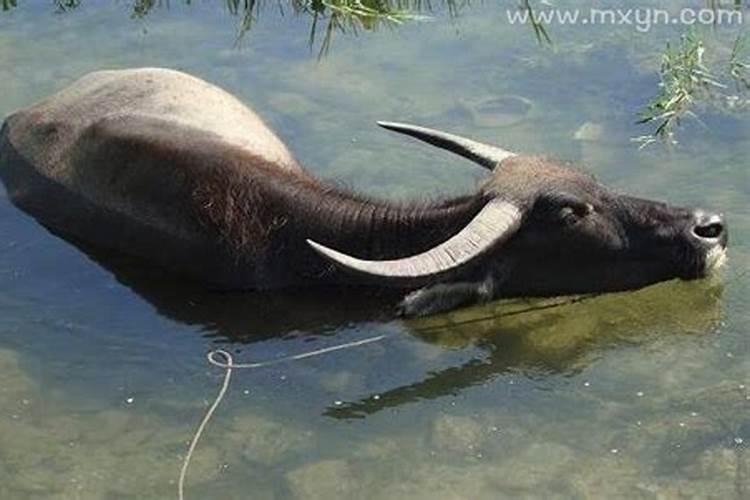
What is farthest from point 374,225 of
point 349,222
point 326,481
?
point 326,481

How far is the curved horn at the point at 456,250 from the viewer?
5156 millimetres

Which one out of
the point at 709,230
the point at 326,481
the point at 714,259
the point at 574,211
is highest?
the point at 574,211

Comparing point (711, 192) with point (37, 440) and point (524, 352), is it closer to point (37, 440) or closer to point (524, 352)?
point (524, 352)

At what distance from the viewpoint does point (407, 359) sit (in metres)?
5.43

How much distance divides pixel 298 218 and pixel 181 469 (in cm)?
135

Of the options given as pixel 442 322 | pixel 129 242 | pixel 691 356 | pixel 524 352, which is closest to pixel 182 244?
pixel 129 242

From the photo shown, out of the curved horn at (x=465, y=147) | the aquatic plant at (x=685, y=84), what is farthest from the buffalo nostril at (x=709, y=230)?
the aquatic plant at (x=685, y=84)

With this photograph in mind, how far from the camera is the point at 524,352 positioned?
5441mm

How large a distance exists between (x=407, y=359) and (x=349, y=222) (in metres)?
0.69

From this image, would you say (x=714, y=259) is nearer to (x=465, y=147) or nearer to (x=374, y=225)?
(x=465, y=147)

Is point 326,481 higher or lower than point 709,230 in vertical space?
lower

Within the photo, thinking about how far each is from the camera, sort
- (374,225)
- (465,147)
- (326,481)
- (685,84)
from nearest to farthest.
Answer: (326,481) < (374,225) < (465,147) < (685,84)

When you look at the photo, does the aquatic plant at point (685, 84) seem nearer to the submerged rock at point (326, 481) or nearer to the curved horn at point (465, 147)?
the curved horn at point (465, 147)

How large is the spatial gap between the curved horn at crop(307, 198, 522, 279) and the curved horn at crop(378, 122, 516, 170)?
1.56 feet
